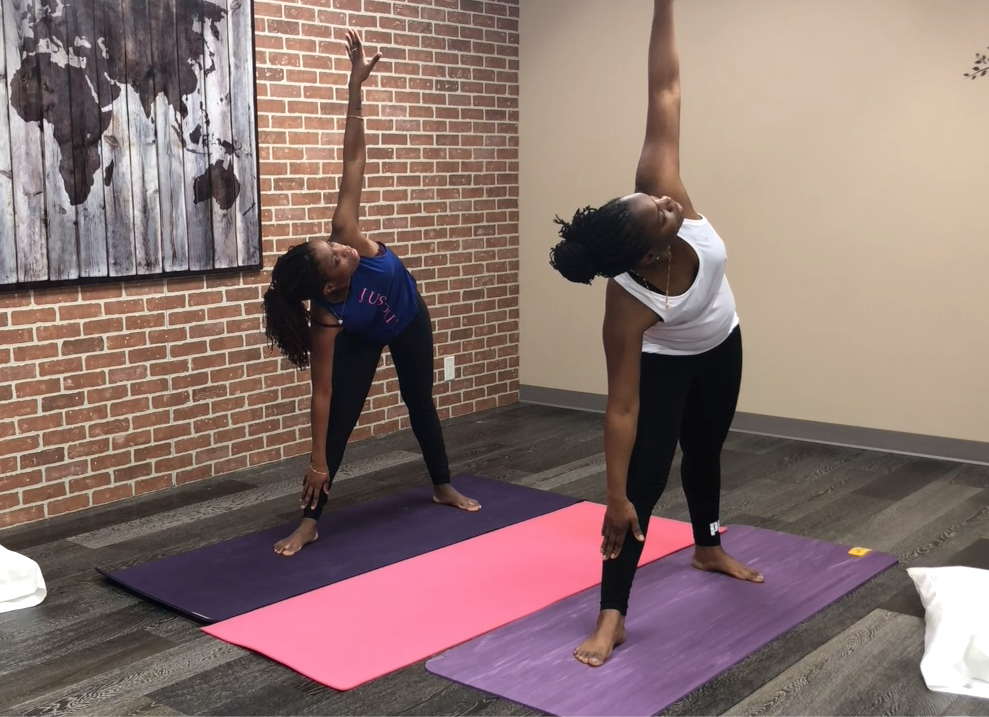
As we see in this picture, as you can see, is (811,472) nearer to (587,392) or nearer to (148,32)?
(587,392)

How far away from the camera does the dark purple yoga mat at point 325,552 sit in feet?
9.97

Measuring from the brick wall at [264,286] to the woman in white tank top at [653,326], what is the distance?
2241 mm

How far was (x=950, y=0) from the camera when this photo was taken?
4.29 m

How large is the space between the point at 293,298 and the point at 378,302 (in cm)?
31

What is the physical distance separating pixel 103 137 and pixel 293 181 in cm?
91

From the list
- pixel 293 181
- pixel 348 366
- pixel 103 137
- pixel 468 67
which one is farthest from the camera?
pixel 468 67

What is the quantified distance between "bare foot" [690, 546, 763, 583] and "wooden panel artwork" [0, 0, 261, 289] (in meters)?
2.31

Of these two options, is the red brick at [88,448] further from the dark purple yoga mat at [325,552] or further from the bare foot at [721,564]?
the bare foot at [721,564]

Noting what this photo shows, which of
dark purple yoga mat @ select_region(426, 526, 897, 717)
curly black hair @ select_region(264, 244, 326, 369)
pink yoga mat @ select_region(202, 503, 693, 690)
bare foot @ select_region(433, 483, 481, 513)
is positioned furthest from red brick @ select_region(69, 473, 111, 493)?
dark purple yoga mat @ select_region(426, 526, 897, 717)

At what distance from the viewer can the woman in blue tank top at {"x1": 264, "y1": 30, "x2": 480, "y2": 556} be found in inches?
126

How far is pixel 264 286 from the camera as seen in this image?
14.9 ft

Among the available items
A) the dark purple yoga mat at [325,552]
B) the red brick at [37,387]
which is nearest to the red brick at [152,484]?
the red brick at [37,387]

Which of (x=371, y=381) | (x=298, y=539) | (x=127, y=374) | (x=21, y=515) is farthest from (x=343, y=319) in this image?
(x=21, y=515)

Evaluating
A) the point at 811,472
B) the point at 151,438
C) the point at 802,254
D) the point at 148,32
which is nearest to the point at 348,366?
the point at 151,438
